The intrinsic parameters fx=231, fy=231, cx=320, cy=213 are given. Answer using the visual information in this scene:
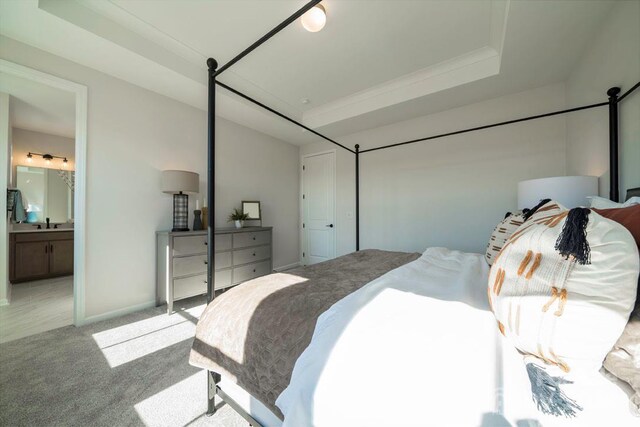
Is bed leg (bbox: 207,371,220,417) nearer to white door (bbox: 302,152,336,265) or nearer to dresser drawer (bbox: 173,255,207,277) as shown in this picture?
dresser drawer (bbox: 173,255,207,277)

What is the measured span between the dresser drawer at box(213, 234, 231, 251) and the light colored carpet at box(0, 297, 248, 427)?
39.2 inches

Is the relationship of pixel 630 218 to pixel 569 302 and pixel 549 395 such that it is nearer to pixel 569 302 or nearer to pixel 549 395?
pixel 569 302

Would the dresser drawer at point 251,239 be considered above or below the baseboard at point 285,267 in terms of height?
above

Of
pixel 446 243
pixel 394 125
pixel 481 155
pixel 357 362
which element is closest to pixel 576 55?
pixel 481 155

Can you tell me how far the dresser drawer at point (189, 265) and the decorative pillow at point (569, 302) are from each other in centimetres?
292

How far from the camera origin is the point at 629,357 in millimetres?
575

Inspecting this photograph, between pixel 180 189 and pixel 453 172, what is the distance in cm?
353

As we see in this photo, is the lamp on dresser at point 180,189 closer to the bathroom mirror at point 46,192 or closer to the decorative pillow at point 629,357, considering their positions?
the bathroom mirror at point 46,192

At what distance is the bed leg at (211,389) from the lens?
4.16ft

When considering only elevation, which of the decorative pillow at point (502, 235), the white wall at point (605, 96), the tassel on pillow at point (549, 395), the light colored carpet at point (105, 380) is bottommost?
the light colored carpet at point (105, 380)

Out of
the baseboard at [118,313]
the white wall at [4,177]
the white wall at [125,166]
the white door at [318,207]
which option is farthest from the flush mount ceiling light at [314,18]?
the white wall at [4,177]

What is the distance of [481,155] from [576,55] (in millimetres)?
1150

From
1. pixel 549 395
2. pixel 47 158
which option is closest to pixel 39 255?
pixel 47 158

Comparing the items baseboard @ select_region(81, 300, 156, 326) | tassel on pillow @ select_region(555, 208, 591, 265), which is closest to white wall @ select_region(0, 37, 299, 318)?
baseboard @ select_region(81, 300, 156, 326)
